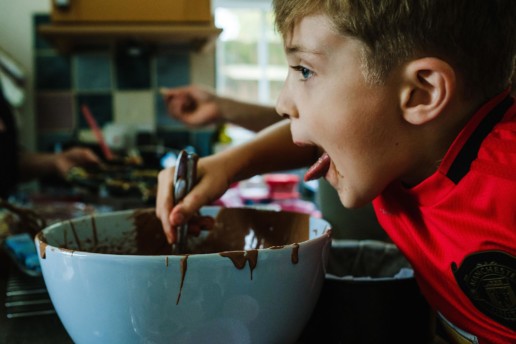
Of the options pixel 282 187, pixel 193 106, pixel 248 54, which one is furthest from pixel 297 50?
pixel 248 54

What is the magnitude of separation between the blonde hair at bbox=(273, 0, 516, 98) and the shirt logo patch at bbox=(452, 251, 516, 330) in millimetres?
173

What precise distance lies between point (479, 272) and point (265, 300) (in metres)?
0.22

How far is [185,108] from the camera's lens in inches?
41.8

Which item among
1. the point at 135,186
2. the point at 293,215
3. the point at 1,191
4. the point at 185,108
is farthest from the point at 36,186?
the point at 293,215

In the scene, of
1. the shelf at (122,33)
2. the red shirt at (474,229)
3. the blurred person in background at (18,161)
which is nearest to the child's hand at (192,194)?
the red shirt at (474,229)

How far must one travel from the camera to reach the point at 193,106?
3.54ft

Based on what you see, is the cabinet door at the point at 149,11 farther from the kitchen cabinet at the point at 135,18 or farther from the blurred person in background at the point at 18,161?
the blurred person in background at the point at 18,161

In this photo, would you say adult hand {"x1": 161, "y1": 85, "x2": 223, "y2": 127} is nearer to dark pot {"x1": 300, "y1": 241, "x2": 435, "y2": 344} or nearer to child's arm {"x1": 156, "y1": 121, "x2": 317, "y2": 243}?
child's arm {"x1": 156, "y1": 121, "x2": 317, "y2": 243}

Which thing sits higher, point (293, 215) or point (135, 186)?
point (293, 215)

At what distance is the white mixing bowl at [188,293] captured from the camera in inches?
16.9

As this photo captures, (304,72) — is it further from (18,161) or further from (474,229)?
(18,161)

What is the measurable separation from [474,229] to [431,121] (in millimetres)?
120

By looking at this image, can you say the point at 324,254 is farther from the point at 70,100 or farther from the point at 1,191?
the point at 70,100

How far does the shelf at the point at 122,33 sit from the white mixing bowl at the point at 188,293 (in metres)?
1.57
